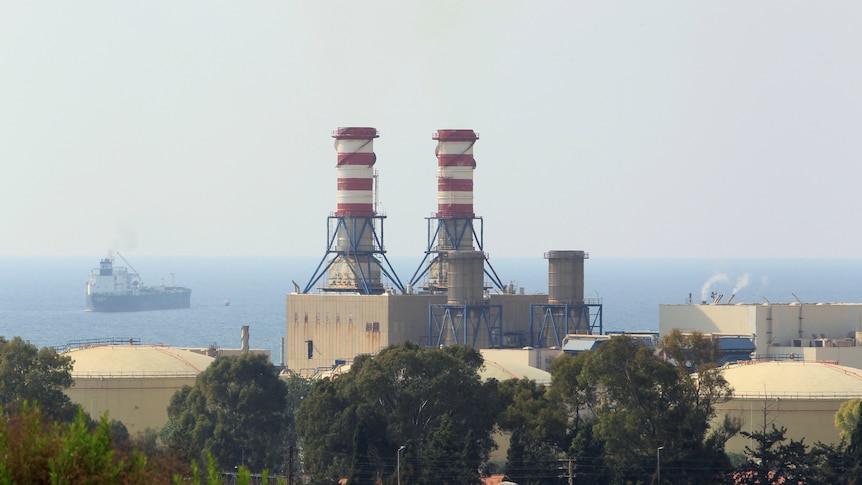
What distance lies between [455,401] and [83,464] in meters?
40.8

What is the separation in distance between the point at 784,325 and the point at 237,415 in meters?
35.8

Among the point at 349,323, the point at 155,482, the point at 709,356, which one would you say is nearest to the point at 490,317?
the point at 349,323

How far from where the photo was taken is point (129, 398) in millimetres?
78312

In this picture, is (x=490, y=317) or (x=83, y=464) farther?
(x=490, y=317)

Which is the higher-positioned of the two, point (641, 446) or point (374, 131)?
point (374, 131)

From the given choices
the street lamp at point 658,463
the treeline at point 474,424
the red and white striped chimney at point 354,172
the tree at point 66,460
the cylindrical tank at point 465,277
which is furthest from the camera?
the red and white striped chimney at point 354,172

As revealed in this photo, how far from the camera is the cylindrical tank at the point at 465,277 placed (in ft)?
312

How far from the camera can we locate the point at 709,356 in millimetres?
69125

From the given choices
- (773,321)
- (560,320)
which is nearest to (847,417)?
(773,321)

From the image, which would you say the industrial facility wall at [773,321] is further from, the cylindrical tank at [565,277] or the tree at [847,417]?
the tree at [847,417]

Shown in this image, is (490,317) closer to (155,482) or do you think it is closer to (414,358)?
(414,358)

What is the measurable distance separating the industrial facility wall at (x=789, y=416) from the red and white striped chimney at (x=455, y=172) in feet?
113

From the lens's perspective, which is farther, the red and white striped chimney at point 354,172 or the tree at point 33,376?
the red and white striped chimney at point 354,172

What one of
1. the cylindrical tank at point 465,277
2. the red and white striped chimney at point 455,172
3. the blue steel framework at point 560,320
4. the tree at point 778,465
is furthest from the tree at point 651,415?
the red and white striped chimney at point 455,172
